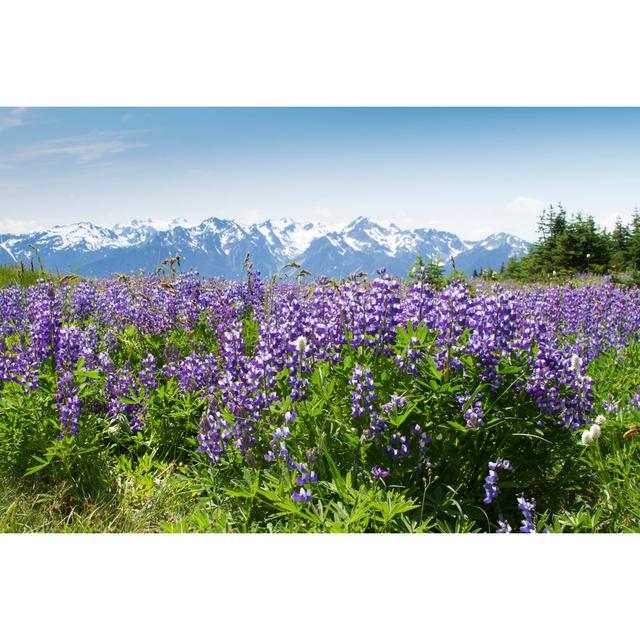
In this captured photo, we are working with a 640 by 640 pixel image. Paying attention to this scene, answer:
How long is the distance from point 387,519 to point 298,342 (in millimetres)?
850

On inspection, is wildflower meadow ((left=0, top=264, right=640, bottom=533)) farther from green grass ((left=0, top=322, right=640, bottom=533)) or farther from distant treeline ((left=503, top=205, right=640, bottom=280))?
distant treeline ((left=503, top=205, right=640, bottom=280))

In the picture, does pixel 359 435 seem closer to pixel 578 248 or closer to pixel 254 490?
pixel 254 490

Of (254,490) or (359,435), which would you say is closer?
(254,490)

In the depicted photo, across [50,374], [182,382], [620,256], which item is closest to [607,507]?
[182,382]

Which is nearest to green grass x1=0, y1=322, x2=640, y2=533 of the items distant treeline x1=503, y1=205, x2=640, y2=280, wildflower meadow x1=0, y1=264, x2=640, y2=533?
wildflower meadow x1=0, y1=264, x2=640, y2=533

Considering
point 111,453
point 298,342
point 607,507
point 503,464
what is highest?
point 298,342

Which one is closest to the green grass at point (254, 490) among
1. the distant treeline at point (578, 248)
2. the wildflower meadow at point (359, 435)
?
the wildflower meadow at point (359, 435)

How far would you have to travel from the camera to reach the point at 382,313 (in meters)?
2.48

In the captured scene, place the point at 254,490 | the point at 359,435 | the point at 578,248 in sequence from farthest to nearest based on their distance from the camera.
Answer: the point at 578,248 → the point at 359,435 → the point at 254,490

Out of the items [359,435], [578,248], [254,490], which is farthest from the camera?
[578,248]

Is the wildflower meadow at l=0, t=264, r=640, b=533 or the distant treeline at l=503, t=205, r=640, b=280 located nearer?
the wildflower meadow at l=0, t=264, r=640, b=533

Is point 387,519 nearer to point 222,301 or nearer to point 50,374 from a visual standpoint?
point 50,374

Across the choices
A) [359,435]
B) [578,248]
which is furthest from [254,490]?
[578,248]

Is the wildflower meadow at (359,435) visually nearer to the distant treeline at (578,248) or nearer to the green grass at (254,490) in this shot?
the green grass at (254,490)
